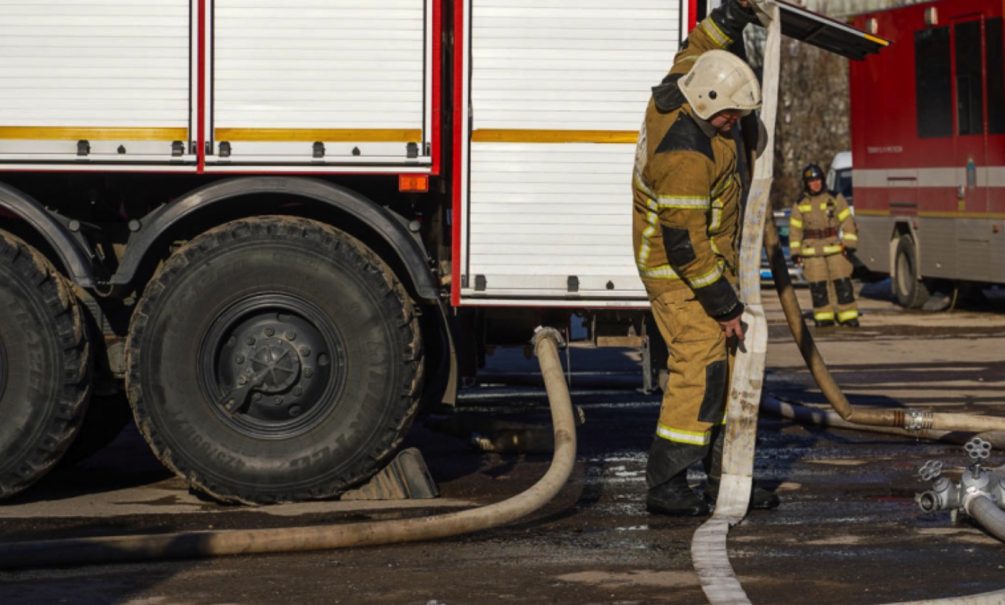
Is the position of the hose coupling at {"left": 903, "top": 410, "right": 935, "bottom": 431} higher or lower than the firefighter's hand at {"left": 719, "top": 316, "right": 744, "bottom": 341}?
lower

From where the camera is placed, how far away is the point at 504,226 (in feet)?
26.4

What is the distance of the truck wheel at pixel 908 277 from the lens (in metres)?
20.4

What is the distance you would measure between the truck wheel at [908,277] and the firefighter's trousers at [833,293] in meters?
1.81

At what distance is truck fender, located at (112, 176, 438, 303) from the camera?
26.0 ft

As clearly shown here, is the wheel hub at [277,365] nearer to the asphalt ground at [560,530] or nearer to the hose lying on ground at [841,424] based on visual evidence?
the asphalt ground at [560,530]

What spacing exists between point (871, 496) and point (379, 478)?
7.07 feet

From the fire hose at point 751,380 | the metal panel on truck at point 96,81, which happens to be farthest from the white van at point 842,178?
the metal panel on truck at point 96,81

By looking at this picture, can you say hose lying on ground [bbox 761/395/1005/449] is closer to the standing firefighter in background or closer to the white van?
the standing firefighter in background

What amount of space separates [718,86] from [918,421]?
8.96ft

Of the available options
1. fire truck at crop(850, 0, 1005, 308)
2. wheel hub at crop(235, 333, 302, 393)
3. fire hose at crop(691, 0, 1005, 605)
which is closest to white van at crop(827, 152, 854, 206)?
fire truck at crop(850, 0, 1005, 308)

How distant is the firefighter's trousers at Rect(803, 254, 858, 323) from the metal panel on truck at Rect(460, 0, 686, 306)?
10.5 meters

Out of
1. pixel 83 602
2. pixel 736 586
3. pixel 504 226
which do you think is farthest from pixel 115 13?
pixel 736 586

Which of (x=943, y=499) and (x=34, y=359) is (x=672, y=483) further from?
(x=34, y=359)

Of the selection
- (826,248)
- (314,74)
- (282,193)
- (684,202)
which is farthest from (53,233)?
(826,248)
